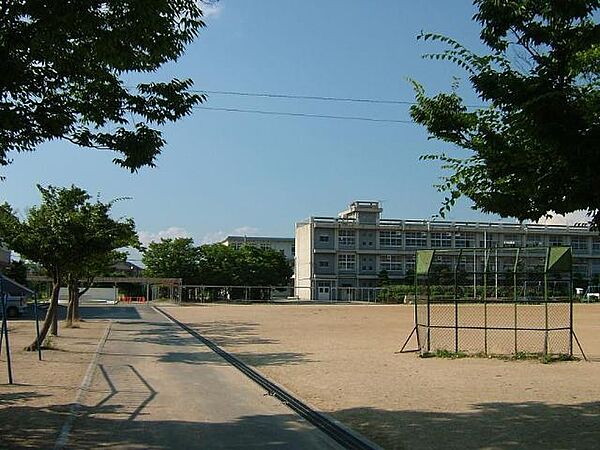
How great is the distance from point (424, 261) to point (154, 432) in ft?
40.8

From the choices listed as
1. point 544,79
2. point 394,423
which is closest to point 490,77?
point 544,79

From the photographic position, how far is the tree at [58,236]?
→ 21812 millimetres

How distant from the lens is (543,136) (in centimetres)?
676

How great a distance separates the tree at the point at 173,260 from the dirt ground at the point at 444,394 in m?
69.5

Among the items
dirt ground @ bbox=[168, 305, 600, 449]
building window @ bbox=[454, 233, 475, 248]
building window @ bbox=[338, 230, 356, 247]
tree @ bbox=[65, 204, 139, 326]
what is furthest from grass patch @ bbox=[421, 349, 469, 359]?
building window @ bbox=[338, 230, 356, 247]

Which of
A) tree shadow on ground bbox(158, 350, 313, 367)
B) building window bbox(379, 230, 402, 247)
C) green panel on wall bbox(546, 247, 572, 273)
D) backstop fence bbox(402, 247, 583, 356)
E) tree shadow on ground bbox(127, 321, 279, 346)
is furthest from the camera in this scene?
building window bbox(379, 230, 402, 247)

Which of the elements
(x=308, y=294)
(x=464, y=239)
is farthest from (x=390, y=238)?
(x=308, y=294)

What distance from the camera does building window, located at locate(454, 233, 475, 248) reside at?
98.2 metres

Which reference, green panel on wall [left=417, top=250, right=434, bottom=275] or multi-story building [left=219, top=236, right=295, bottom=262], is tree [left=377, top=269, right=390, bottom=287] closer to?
multi-story building [left=219, top=236, right=295, bottom=262]

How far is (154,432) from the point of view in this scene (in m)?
8.91

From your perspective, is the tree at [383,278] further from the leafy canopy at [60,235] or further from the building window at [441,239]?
the leafy canopy at [60,235]

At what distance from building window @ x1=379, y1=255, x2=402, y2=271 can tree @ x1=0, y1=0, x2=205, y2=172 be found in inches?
3913

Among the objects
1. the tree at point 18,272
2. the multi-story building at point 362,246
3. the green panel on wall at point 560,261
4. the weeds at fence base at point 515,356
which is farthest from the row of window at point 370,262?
the green panel on wall at point 560,261

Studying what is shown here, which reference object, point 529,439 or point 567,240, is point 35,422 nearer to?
point 529,439
